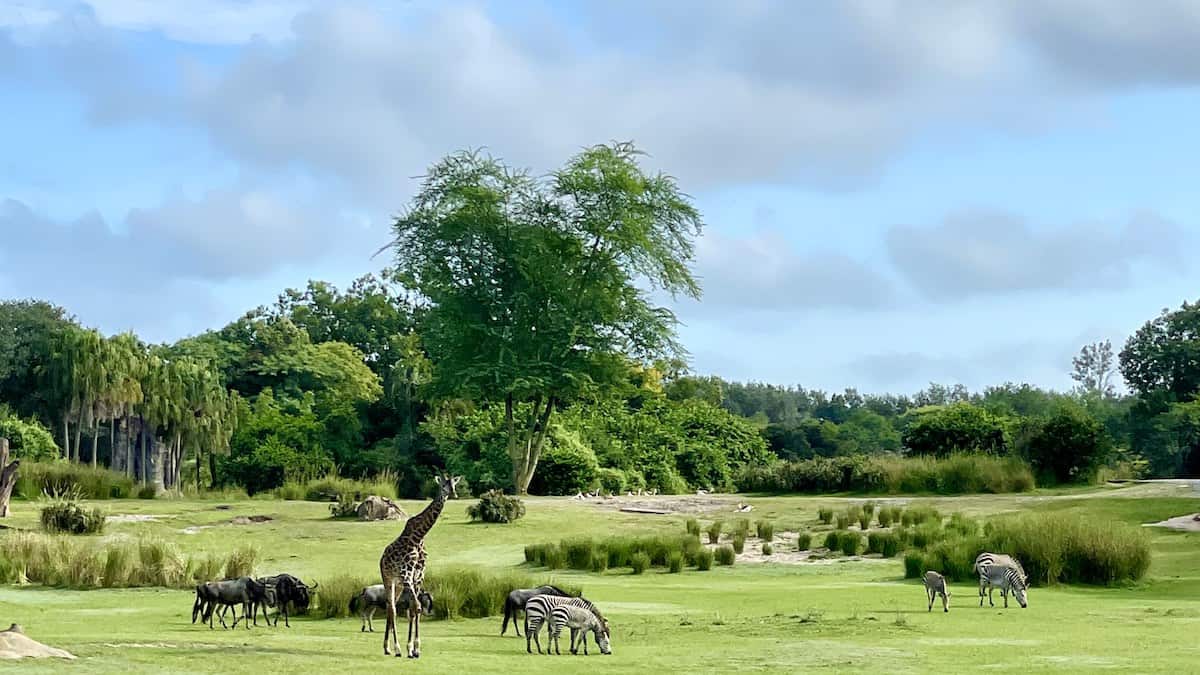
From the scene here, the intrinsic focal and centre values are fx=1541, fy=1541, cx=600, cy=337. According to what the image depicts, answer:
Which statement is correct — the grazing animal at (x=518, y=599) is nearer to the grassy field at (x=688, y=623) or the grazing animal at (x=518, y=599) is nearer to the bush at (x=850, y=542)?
the grassy field at (x=688, y=623)

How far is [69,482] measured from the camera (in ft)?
131

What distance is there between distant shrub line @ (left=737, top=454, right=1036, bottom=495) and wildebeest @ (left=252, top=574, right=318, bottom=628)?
82.3ft

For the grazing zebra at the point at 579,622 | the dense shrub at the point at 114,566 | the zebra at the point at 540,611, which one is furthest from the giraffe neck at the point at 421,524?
the dense shrub at the point at 114,566

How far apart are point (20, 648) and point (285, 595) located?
5.79 m

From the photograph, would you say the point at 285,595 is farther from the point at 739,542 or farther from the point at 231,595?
the point at 739,542

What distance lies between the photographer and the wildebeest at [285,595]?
17.9 m

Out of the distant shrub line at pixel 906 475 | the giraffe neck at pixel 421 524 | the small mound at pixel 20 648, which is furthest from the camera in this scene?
the distant shrub line at pixel 906 475

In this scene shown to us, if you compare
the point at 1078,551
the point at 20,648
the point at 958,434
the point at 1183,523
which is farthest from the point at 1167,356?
the point at 20,648

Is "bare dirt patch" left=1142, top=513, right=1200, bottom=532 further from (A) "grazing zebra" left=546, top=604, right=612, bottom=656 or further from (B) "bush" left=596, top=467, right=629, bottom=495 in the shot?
(B) "bush" left=596, top=467, right=629, bottom=495

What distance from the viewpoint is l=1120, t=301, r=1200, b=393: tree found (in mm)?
76938

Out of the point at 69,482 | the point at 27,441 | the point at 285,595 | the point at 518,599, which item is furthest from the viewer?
the point at 27,441

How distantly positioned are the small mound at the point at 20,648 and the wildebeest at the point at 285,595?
180 inches

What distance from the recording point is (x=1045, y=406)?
3777 inches

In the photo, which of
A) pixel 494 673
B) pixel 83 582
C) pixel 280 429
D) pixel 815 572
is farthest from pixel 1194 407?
pixel 494 673
